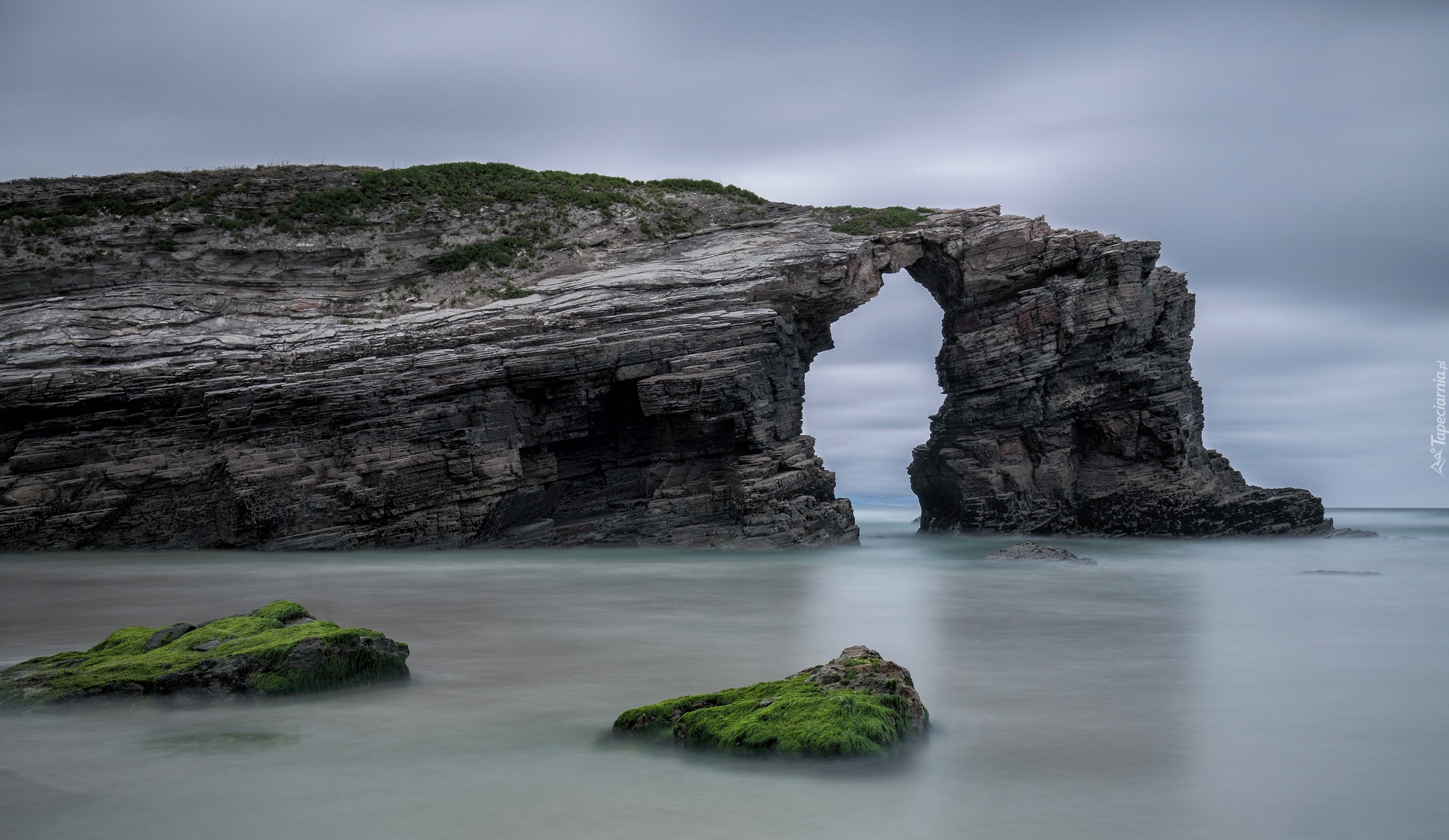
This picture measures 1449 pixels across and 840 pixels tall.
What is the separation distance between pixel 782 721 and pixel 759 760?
366 mm

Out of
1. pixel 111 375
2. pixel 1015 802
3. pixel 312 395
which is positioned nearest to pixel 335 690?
pixel 1015 802

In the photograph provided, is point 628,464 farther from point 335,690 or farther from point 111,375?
point 335,690

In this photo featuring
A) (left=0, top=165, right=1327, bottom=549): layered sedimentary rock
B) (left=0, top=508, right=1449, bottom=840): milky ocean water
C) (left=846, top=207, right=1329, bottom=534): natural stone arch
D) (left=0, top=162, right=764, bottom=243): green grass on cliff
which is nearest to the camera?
(left=0, top=508, right=1449, bottom=840): milky ocean water

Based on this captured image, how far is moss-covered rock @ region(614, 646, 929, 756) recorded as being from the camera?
656cm

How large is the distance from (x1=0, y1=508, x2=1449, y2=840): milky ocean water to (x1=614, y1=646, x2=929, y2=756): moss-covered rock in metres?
0.16

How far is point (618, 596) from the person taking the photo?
17.0 meters

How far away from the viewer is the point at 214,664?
8.30 meters

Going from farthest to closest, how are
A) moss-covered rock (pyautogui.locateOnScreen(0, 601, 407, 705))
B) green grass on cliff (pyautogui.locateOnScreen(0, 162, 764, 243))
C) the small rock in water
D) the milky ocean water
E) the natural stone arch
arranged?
the natural stone arch
green grass on cliff (pyautogui.locateOnScreen(0, 162, 764, 243))
the small rock in water
moss-covered rock (pyautogui.locateOnScreen(0, 601, 407, 705))
the milky ocean water

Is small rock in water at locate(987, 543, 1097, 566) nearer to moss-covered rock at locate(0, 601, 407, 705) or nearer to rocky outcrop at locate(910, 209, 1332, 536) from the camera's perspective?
rocky outcrop at locate(910, 209, 1332, 536)

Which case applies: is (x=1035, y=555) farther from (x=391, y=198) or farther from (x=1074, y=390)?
(x=391, y=198)

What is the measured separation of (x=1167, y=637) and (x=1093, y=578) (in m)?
8.25

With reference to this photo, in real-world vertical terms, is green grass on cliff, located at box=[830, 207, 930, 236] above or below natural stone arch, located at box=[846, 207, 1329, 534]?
Answer: above

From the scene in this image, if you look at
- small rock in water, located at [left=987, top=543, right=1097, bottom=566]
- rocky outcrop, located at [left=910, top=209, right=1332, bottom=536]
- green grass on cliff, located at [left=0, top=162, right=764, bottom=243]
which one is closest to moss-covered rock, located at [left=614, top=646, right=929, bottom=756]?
small rock in water, located at [left=987, top=543, right=1097, bottom=566]

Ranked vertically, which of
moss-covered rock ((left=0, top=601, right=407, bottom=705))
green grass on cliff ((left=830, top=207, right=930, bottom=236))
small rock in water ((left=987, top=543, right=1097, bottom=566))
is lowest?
small rock in water ((left=987, top=543, right=1097, bottom=566))
